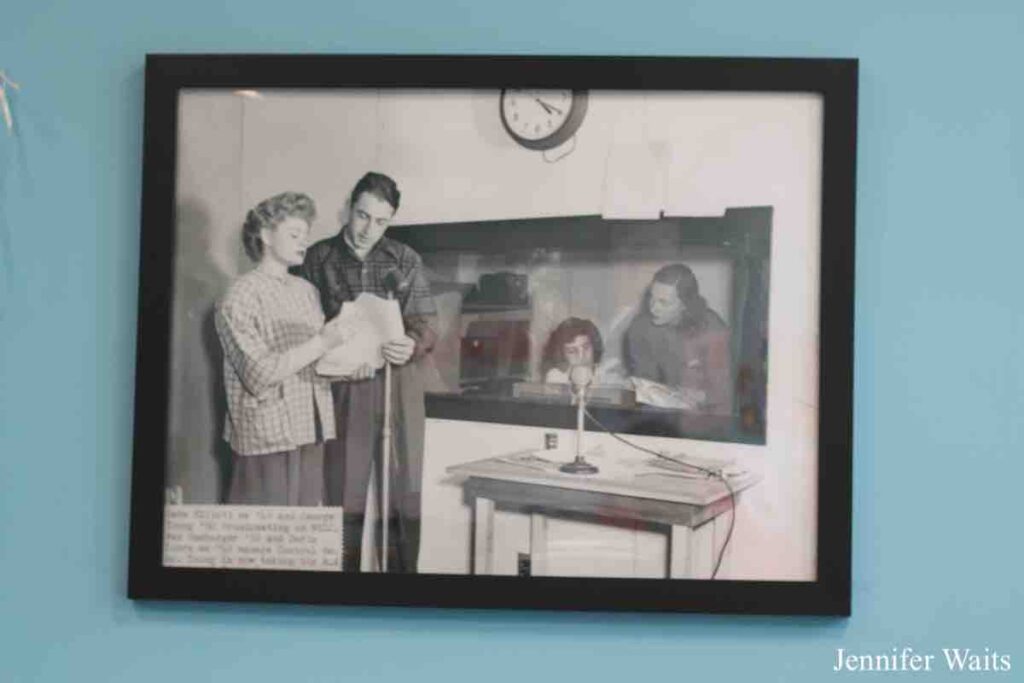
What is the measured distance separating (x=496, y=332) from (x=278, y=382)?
254 millimetres

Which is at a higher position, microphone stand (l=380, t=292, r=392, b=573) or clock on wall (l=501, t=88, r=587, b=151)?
clock on wall (l=501, t=88, r=587, b=151)

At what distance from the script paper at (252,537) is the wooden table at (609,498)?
16 centimetres

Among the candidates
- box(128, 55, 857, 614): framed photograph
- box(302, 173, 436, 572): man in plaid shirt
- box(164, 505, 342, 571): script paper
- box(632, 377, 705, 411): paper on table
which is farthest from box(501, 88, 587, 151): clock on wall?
box(164, 505, 342, 571): script paper

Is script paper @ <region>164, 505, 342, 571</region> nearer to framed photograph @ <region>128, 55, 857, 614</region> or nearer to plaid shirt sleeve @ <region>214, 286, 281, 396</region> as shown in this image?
framed photograph @ <region>128, 55, 857, 614</region>

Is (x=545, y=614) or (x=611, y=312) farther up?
(x=611, y=312)

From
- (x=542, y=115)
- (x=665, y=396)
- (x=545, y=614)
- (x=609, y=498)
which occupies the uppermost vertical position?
(x=542, y=115)

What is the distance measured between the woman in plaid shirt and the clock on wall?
25cm

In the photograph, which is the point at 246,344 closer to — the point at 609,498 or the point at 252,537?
the point at 252,537

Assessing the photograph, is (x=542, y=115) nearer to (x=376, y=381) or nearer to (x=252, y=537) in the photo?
(x=376, y=381)

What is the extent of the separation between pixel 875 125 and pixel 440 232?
0.52 m

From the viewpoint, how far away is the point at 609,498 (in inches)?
41.1

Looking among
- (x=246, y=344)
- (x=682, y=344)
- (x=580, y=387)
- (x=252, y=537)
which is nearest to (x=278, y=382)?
(x=246, y=344)

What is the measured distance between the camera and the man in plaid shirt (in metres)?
1.06

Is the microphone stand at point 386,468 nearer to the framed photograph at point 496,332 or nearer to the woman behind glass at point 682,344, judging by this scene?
the framed photograph at point 496,332
